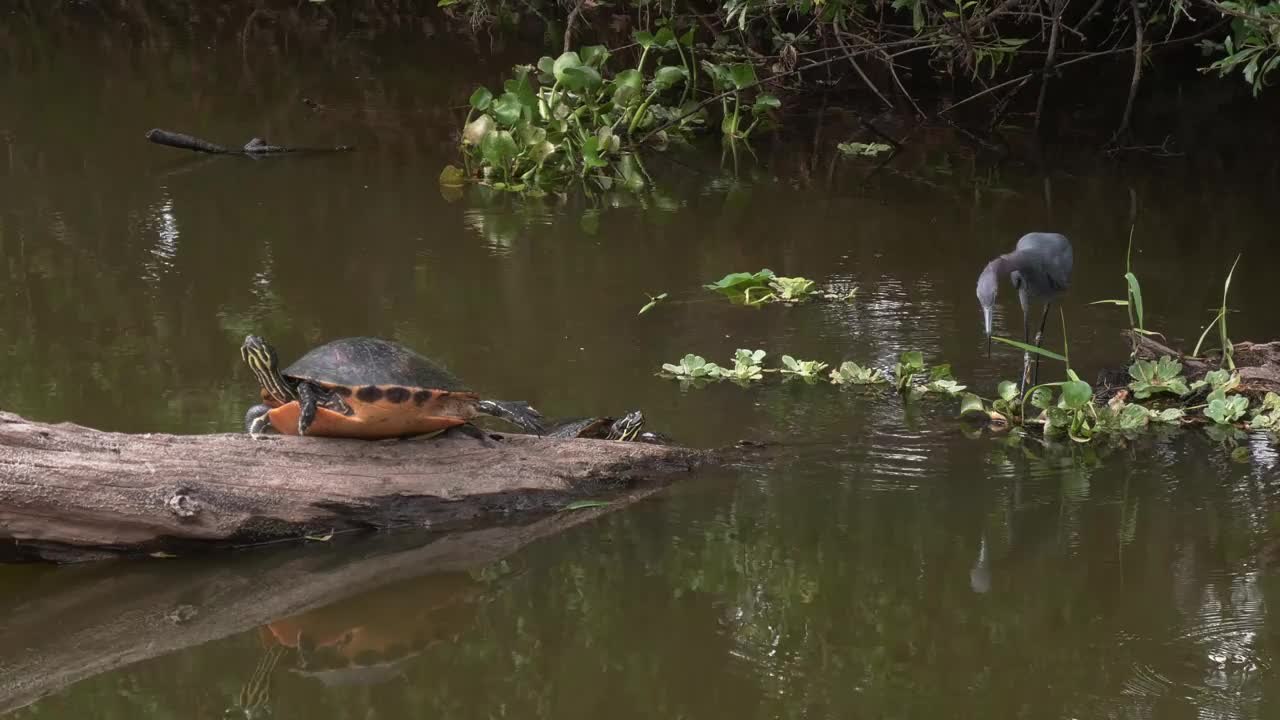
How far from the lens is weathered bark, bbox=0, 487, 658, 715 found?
367 centimetres

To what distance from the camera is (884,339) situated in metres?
6.38

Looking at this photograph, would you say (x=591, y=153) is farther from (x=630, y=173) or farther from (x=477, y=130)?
(x=477, y=130)

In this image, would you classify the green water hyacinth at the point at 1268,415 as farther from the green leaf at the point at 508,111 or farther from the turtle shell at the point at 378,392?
the green leaf at the point at 508,111

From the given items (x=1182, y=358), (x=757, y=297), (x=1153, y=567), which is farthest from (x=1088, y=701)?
(x=757, y=297)

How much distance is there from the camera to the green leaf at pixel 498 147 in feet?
29.7

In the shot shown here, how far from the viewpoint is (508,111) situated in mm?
9078

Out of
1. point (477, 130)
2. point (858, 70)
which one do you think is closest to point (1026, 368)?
point (477, 130)

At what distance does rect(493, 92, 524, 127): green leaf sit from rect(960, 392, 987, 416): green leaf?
4470 mm

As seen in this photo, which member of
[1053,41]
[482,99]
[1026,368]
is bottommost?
[1026,368]

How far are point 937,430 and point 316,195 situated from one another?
4981mm

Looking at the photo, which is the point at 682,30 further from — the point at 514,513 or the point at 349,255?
the point at 514,513

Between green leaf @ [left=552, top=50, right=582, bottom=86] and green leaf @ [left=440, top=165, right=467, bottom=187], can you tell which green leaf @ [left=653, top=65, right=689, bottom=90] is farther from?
green leaf @ [left=440, top=165, right=467, bottom=187]

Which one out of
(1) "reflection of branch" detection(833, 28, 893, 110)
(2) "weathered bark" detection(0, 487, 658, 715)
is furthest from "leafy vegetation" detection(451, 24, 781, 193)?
(2) "weathered bark" detection(0, 487, 658, 715)

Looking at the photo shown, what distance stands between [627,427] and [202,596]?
1547 mm
